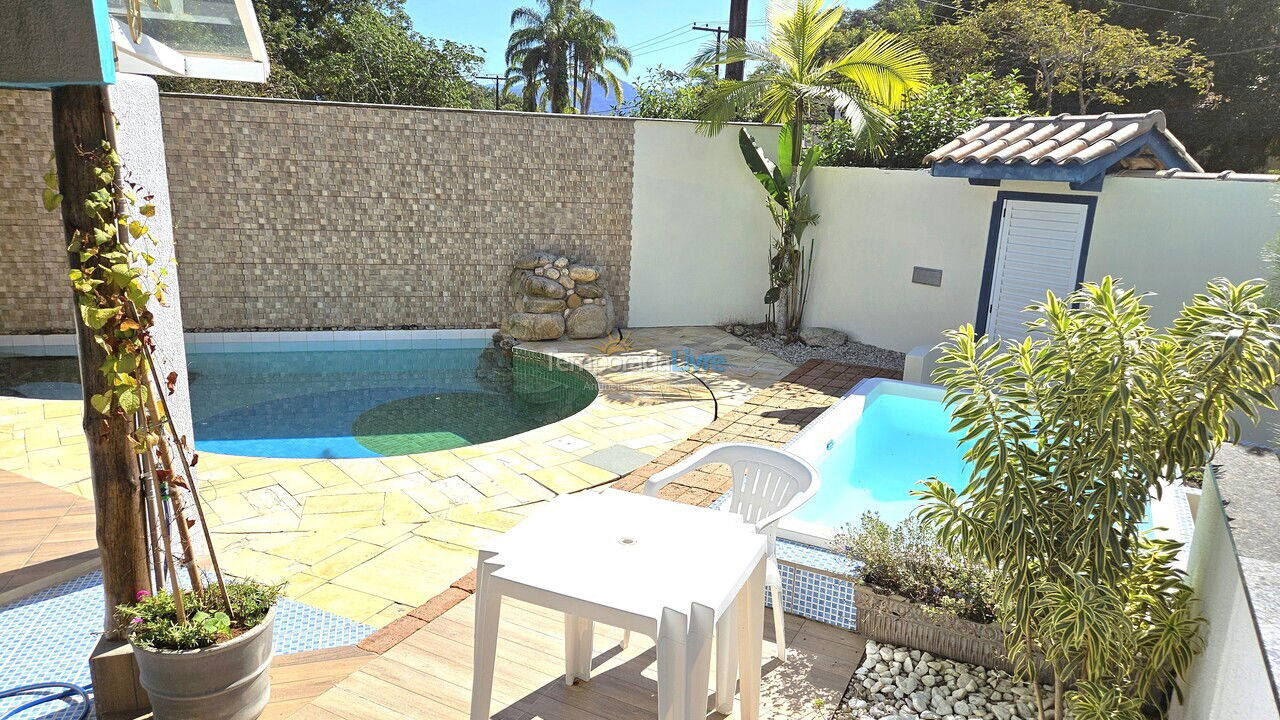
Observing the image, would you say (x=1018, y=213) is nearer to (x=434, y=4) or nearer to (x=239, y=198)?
(x=239, y=198)

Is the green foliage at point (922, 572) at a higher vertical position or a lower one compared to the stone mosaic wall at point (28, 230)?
lower

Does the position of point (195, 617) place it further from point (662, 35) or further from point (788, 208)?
point (662, 35)

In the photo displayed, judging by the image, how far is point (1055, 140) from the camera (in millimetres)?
8062

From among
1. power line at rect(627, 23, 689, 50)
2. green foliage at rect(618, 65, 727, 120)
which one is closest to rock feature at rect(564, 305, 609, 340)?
green foliage at rect(618, 65, 727, 120)

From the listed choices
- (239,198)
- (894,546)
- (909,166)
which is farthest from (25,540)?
(909,166)

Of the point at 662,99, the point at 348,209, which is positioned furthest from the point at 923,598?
the point at 662,99

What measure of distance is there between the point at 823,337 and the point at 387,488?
6.49 meters

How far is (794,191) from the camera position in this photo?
10.5 m

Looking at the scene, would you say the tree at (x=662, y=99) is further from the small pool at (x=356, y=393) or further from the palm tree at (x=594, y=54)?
the palm tree at (x=594, y=54)

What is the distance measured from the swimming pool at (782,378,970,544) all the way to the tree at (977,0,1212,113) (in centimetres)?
1336

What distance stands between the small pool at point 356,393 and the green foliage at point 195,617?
4.33 meters

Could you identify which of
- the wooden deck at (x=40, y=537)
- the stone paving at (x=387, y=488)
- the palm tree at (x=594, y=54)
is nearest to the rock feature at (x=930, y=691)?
the stone paving at (x=387, y=488)

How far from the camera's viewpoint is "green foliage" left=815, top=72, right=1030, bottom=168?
33.6ft

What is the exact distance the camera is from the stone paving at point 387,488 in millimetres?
4621
